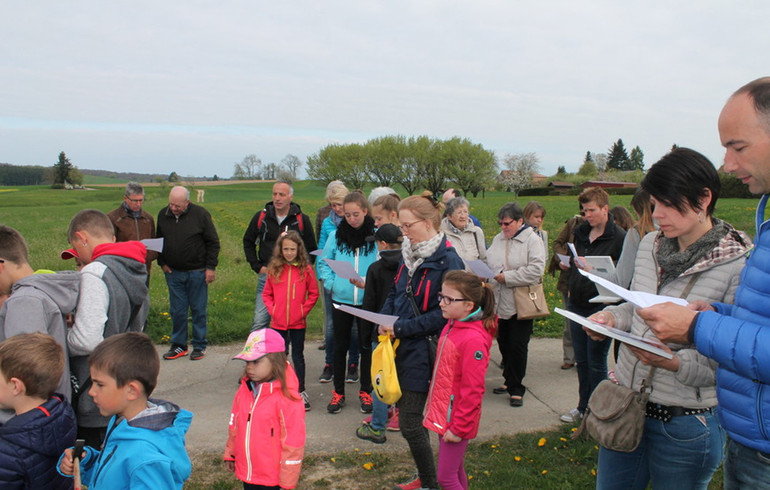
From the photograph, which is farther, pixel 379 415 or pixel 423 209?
pixel 379 415

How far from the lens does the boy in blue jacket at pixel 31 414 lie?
260 cm

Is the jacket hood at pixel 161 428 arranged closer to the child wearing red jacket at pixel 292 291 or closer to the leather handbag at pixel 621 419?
the leather handbag at pixel 621 419

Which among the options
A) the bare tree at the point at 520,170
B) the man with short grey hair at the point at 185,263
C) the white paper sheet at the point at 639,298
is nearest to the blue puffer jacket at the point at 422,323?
the white paper sheet at the point at 639,298

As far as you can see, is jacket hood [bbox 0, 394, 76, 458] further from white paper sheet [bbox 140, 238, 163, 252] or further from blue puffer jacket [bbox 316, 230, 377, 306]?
blue puffer jacket [bbox 316, 230, 377, 306]

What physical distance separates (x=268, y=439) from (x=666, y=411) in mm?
2152

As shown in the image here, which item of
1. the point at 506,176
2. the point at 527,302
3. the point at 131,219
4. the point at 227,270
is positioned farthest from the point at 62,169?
the point at 527,302

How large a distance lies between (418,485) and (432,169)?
275ft

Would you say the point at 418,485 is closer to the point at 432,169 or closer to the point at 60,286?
the point at 60,286

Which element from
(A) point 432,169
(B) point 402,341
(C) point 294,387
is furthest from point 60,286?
(A) point 432,169

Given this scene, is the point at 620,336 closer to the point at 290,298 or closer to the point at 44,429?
the point at 44,429

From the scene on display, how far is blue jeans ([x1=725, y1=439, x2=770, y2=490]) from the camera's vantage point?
1.90m

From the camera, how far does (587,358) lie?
4973 millimetres

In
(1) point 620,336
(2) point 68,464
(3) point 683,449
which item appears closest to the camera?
Result: (1) point 620,336

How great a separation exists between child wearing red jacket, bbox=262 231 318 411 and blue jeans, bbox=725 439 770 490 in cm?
415
